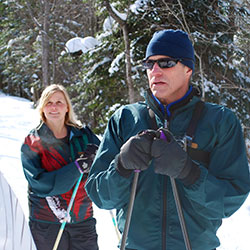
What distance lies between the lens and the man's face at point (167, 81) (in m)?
1.80

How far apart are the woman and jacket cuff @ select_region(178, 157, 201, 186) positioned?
1616mm

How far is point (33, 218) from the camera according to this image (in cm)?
312

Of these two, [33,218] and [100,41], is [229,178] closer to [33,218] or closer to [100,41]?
[33,218]

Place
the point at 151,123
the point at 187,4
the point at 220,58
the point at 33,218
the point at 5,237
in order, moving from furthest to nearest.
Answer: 1. the point at 220,58
2. the point at 187,4
3. the point at 33,218
4. the point at 151,123
5. the point at 5,237

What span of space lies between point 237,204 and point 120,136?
0.68 m

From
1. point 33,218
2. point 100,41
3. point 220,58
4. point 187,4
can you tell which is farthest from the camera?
point 100,41

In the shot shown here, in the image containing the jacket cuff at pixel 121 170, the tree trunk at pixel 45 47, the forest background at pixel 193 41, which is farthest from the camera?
the tree trunk at pixel 45 47

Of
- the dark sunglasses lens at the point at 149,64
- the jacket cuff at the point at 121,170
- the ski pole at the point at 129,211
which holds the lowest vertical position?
the ski pole at the point at 129,211

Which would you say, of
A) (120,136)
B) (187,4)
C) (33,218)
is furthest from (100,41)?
(120,136)

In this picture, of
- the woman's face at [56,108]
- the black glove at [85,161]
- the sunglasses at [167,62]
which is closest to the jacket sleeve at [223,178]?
the sunglasses at [167,62]

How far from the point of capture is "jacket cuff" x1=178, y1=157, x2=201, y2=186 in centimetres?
153

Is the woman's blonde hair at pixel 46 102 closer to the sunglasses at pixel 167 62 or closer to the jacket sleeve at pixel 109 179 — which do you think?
the jacket sleeve at pixel 109 179

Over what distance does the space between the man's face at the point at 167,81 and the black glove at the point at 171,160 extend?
0.34 metres

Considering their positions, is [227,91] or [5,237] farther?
[227,91]
